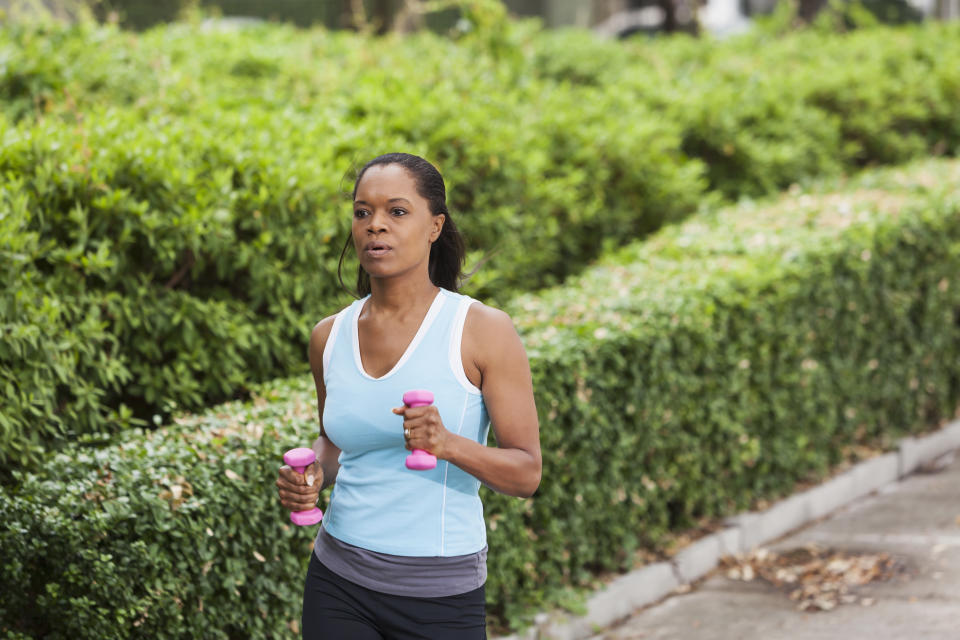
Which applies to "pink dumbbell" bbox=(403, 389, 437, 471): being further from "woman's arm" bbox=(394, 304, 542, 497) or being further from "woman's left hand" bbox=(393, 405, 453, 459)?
"woman's arm" bbox=(394, 304, 542, 497)

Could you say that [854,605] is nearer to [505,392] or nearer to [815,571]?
[815,571]

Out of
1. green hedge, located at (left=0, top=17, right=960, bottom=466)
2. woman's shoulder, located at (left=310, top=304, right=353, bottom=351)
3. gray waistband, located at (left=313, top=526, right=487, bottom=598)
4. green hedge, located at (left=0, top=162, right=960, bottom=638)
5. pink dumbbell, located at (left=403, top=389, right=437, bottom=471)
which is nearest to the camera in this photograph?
pink dumbbell, located at (left=403, top=389, right=437, bottom=471)

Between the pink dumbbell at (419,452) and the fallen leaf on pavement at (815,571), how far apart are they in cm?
350

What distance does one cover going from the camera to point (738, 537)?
6320mm

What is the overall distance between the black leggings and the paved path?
258 cm

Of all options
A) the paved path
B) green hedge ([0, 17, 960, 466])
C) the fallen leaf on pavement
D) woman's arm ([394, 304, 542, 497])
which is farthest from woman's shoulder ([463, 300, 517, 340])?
the fallen leaf on pavement

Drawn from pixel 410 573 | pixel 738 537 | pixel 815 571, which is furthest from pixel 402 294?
pixel 738 537

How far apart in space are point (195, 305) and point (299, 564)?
1.43m

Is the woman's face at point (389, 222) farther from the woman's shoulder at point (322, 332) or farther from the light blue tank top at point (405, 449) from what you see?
the woman's shoulder at point (322, 332)

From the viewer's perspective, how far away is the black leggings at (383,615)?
2.82 meters

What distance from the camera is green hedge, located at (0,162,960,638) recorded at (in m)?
3.64

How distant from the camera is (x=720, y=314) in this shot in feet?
20.2

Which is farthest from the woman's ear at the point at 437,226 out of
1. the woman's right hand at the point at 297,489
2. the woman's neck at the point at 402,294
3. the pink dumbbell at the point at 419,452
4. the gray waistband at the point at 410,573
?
the gray waistband at the point at 410,573

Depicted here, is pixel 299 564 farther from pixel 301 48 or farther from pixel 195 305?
pixel 301 48
